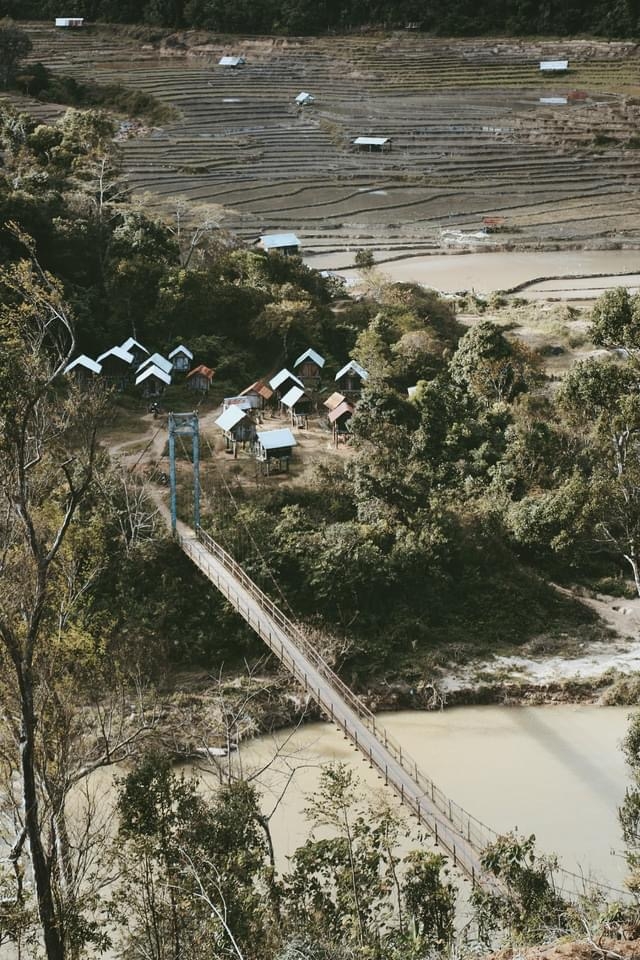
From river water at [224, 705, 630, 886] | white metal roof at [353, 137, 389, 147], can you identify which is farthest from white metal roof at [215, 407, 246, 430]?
white metal roof at [353, 137, 389, 147]

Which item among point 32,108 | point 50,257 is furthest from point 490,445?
point 32,108

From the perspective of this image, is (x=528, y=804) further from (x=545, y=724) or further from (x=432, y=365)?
(x=432, y=365)

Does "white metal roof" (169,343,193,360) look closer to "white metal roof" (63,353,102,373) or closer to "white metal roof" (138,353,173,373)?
"white metal roof" (138,353,173,373)

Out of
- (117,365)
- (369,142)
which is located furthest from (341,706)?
(369,142)

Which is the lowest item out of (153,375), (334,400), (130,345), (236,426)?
(236,426)

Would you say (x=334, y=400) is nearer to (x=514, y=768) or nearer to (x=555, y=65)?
(x=514, y=768)

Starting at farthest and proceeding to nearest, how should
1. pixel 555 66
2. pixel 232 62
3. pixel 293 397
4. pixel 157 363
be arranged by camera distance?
1. pixel 232 62
2. pixel 555 66
3. pixel 157 363
4. pixel 293 397
